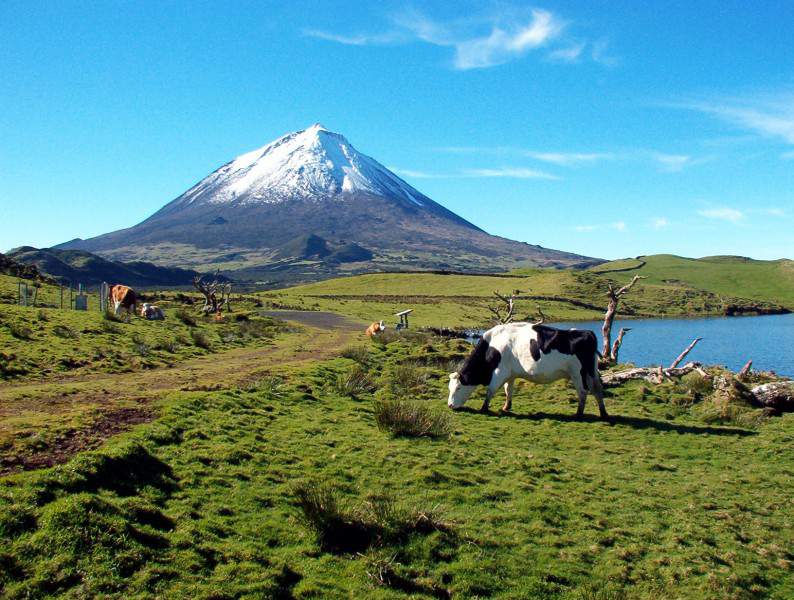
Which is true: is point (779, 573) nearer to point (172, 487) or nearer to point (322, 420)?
point (172, 487)

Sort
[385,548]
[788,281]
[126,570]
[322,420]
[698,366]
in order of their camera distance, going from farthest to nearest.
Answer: [788,281] < [698,366] < [322,420] < [385,548] < [126,570]

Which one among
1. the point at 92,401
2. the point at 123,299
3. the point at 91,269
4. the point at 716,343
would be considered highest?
the point at 91,269

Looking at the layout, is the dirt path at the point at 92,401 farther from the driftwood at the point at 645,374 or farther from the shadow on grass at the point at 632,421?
the driftwood at the point at 645,374

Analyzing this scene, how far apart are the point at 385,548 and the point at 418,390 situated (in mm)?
11114

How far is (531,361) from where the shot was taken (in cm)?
1452

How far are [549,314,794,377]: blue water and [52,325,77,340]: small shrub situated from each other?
32.1 m

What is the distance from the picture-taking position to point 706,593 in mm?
6434

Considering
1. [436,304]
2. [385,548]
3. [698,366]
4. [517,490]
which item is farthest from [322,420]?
[436,304]

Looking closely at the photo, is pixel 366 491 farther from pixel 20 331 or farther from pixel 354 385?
pixel 20 331

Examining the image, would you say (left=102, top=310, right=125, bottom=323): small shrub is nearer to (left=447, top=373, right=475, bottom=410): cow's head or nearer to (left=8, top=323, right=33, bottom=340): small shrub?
(left=8, top=323, right=33, bottom=340): small shrub

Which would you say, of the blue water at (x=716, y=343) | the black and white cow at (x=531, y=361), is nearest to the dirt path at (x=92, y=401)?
the black and white cow at (x=531, y=361)

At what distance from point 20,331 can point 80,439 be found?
43.7 feet

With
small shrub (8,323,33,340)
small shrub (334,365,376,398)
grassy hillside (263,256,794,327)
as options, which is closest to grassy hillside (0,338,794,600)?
small shrub (334,365,376,398)

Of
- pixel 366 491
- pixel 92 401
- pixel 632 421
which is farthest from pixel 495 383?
pixel 92 401
